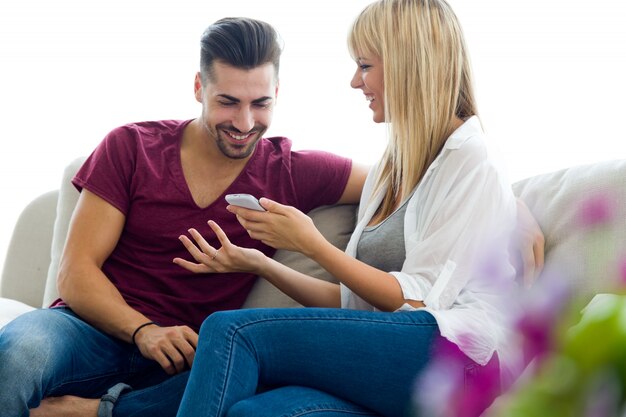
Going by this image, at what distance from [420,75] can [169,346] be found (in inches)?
32.8

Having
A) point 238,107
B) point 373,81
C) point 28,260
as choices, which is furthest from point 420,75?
point 28,260

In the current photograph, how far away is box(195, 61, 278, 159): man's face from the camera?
6.86 ft

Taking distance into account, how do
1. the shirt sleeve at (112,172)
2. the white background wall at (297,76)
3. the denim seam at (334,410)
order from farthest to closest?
the white background wall at (297,76), the shirt sleeve at (112,172), the denim seam at (334,410)

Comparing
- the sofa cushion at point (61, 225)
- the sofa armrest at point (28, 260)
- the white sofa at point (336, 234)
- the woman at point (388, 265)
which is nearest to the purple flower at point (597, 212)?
the white sofa at point (336, 234)

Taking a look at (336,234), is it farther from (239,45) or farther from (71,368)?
(71,368)

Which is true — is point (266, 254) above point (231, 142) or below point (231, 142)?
below

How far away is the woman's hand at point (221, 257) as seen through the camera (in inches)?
72.9

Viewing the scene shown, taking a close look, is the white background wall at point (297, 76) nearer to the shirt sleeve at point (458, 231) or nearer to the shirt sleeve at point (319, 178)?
the shirt sleeve at point (319, 178)

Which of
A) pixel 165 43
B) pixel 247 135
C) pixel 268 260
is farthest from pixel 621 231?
pixel 165 43

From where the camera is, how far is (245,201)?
1.74 metres

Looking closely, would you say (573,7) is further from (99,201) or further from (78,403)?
(78,403)

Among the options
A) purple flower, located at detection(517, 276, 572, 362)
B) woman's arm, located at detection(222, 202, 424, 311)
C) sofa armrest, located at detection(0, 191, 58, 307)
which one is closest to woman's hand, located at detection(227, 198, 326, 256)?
woman's arm, located at detection(222, 202, 424, 311)

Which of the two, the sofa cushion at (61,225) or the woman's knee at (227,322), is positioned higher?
the woman's knee at (227,322)

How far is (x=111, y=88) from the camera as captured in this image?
3.14 meters
